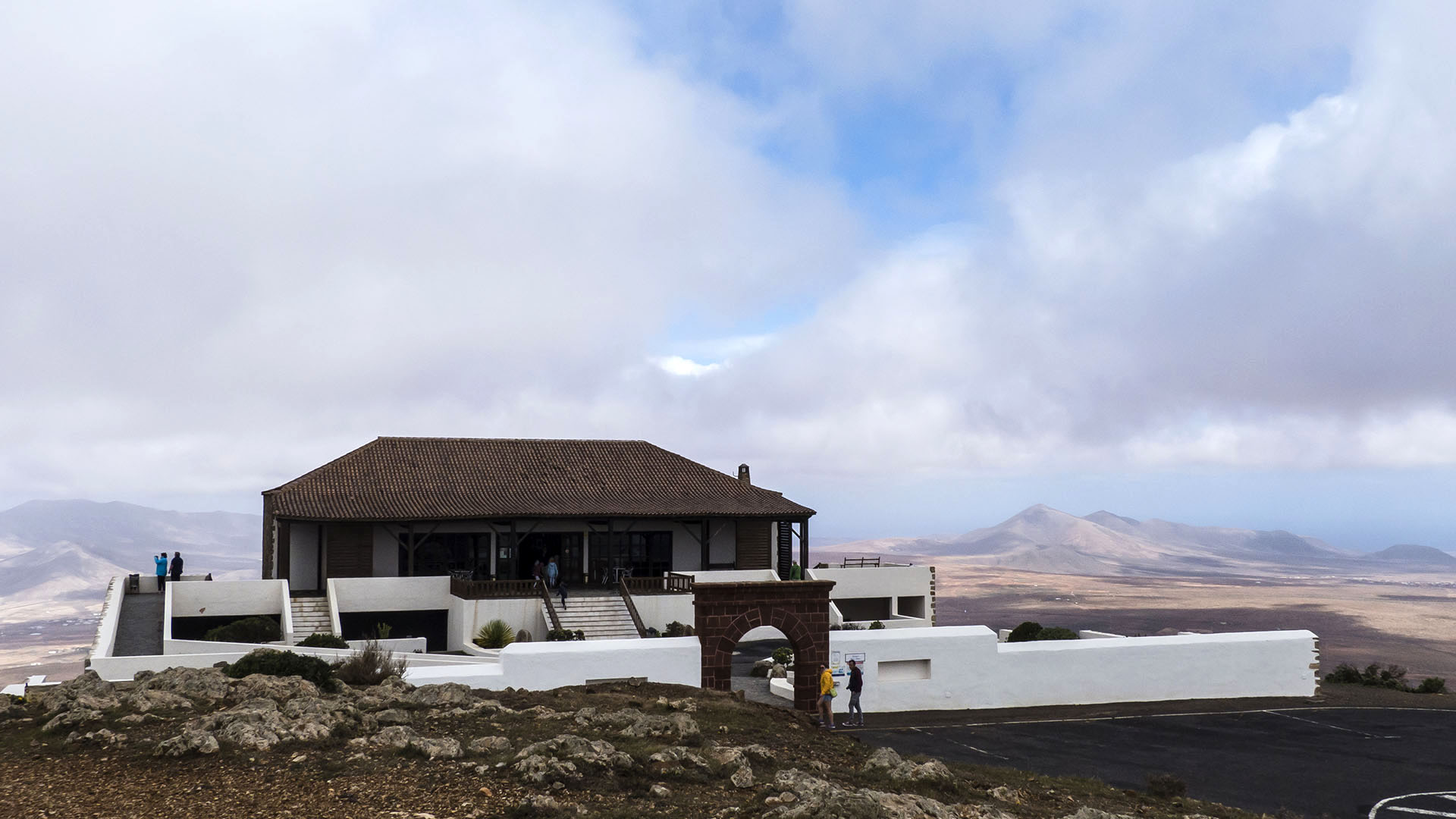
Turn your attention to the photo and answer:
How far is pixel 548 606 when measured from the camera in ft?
103

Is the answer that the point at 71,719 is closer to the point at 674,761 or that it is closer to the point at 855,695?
the point at 674,761

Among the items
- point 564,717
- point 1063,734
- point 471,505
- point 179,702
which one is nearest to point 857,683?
point 1063,734

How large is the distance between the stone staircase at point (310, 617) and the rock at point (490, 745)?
2086 centimetres

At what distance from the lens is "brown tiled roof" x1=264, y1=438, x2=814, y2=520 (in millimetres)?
35344

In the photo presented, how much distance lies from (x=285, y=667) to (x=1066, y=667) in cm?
1671

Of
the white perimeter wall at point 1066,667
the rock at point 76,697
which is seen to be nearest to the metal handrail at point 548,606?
the white perimeter wall at point 1066,667

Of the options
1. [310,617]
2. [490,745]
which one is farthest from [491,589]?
[490,745]

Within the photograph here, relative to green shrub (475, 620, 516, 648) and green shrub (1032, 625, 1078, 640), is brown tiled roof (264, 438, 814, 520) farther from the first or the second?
green shrub (1032, 625, 1078, 640)

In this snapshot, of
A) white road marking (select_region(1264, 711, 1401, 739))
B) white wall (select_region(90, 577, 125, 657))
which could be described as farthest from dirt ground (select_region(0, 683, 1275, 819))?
white wall (select_region(90, 577, 125, 657))

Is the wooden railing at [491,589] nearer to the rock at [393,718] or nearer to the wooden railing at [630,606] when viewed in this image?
the wooden railing at [630,606]

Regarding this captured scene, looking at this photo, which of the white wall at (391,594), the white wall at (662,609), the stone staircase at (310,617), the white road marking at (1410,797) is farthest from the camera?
the white wall at (662,609)

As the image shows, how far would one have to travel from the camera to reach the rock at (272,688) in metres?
13.2

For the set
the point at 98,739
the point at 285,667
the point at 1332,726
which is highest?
the point at 98,739

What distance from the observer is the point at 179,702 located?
12.5 metres
